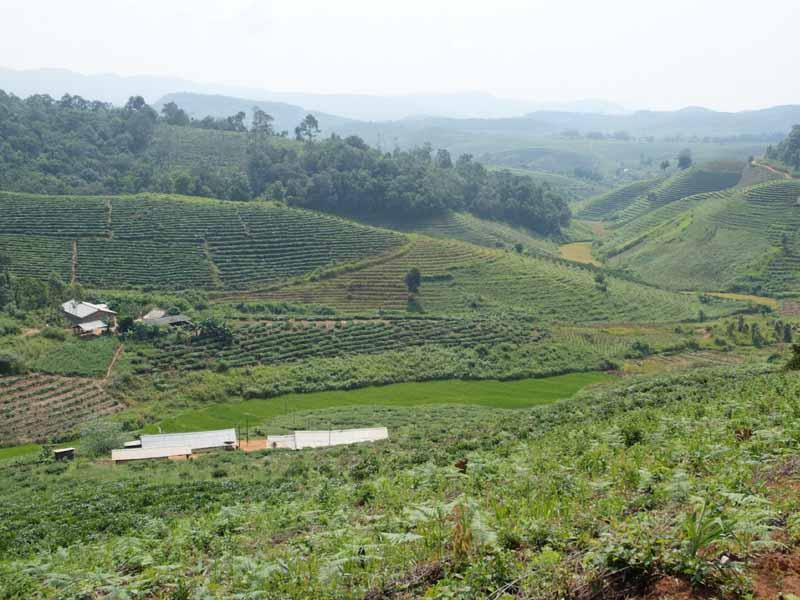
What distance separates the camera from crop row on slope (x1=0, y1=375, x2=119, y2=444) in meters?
32.4

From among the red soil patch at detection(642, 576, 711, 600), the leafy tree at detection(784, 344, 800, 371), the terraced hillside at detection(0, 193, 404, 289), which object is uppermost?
the red soil patch at detection(642, 576, 711, 600)

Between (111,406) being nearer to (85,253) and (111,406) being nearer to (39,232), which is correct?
(85,253)

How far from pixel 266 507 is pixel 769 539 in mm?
9764

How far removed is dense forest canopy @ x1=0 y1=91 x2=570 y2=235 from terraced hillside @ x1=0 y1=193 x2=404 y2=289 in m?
13.3

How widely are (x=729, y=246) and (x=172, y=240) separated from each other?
195 feet

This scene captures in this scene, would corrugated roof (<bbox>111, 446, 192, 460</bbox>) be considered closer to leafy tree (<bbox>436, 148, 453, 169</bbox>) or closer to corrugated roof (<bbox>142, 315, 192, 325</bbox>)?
corrugated roof (<bbox>142, 315, 192, 325</bbox>)

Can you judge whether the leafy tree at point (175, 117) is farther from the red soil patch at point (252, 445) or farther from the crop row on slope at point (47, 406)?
the red soil patch at point (252, 445)

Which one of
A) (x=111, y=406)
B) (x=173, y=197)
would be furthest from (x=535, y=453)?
(x=173, y=197)

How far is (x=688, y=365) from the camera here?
4450 cm

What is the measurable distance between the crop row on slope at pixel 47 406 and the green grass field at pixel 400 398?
415 cm

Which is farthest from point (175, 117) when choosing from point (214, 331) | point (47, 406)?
point (47, 406)

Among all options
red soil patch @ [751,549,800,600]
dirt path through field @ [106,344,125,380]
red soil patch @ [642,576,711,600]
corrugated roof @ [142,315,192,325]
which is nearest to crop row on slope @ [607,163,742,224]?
corrugated roof @ [142,315,192,325]

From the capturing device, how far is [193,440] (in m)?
30.2

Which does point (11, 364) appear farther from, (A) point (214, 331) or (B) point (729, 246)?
(B) point (729, 246)
